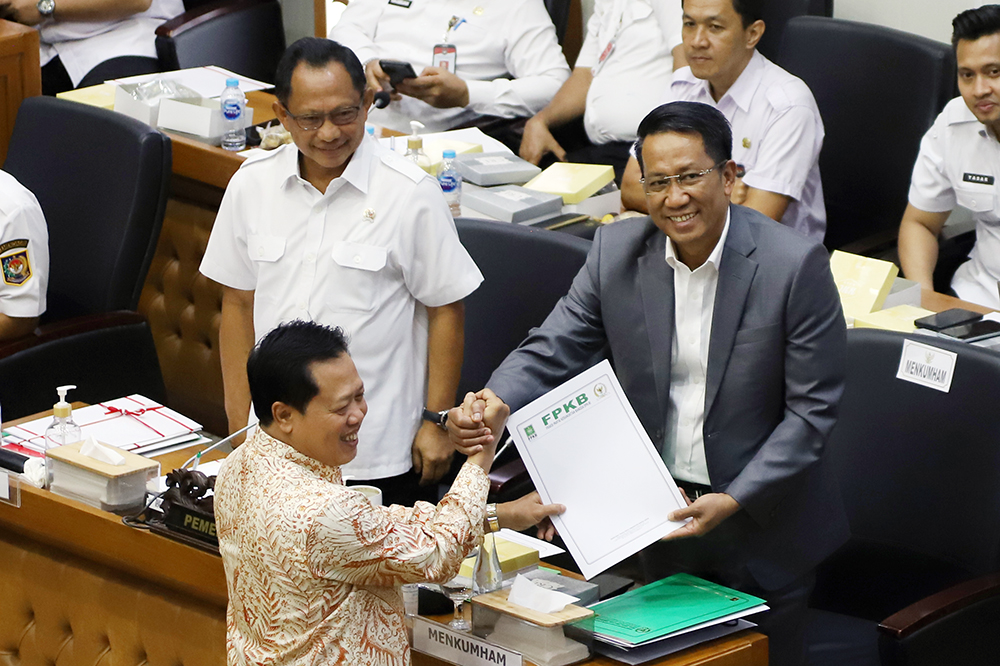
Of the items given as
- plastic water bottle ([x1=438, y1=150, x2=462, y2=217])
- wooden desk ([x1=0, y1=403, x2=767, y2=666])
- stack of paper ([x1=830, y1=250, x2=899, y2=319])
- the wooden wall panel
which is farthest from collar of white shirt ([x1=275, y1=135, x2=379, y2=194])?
the wooden wall panel

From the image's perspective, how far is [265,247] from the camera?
8.25 feet

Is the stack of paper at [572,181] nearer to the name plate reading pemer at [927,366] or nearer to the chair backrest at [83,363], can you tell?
the chair backrest at [83,363]

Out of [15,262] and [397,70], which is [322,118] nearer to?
[15,262]

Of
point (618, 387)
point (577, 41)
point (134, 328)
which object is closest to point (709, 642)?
point (618, 387)

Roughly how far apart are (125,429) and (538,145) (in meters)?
2.07

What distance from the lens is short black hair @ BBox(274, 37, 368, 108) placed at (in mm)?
2383

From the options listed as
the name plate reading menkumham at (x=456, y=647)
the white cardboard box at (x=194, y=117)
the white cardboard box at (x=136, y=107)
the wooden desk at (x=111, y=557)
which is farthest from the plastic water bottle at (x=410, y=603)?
the white cardboard box at (x=136, y=107)

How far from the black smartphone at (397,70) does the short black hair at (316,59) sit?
1923mm

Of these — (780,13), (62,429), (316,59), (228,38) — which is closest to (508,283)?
(316,59)

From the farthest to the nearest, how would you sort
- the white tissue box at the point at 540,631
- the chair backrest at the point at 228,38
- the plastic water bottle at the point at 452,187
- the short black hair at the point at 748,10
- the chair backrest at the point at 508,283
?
the chair backrest at the point at 228,38
the short black hair at the point at 748,10
the plastic water bottle at the point at 452,187
the chair backrest at the point at 508,283
the white tissue box at the point at 540,631

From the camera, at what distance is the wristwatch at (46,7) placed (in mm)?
4730

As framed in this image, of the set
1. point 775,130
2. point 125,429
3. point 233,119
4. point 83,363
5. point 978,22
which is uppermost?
point 978,22

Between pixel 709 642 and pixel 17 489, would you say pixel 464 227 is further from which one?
pixel 709 642

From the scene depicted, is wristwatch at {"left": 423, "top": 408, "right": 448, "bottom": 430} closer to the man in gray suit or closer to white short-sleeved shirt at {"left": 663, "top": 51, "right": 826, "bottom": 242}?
the man in gray suit
